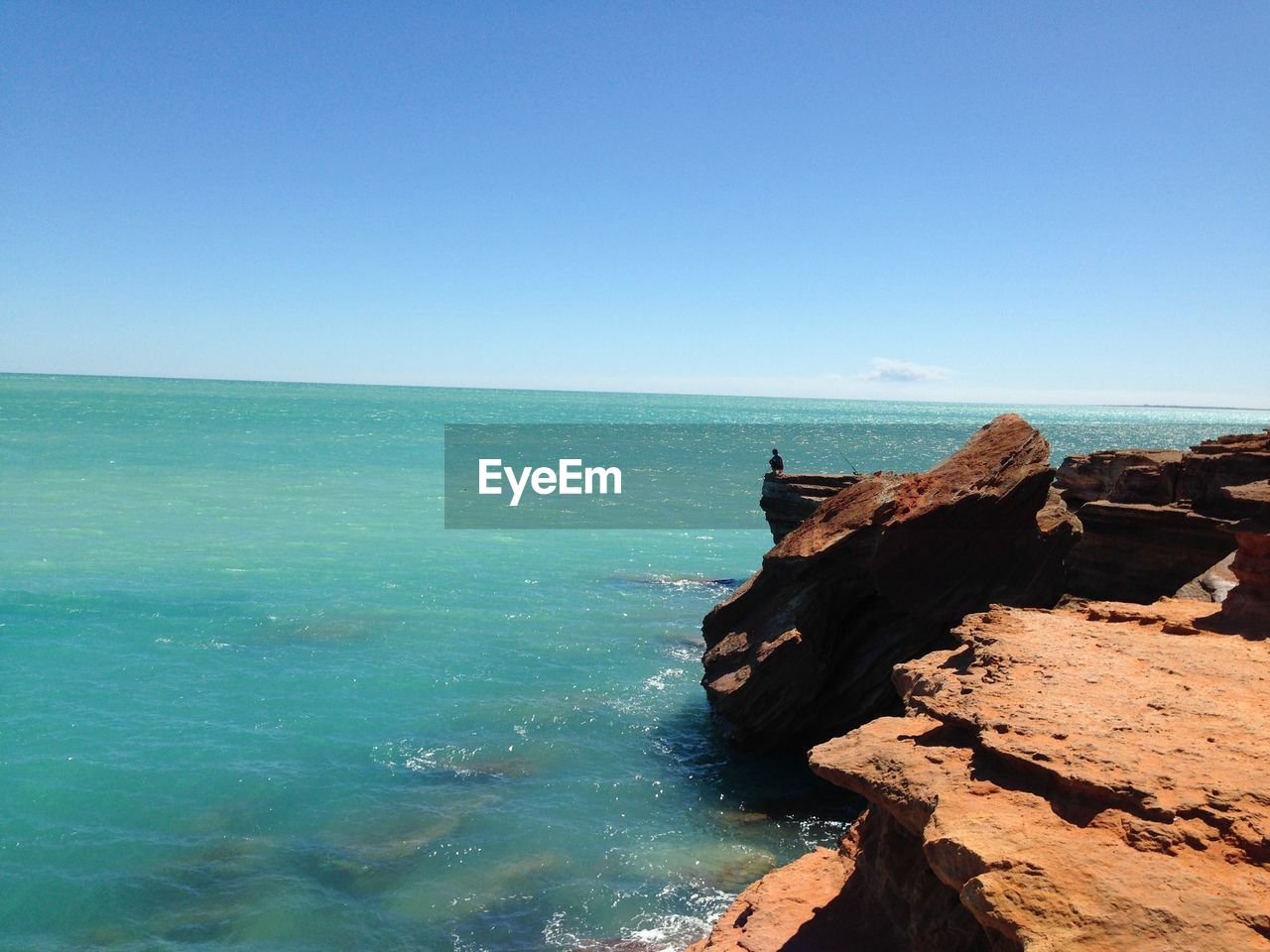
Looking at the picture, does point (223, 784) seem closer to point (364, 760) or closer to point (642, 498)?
point (364, 760)

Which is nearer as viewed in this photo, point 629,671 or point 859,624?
point 859,624

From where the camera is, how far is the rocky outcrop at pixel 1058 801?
531 centimetres

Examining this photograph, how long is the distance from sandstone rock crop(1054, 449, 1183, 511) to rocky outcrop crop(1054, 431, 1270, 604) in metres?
0.02

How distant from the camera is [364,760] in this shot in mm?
17188

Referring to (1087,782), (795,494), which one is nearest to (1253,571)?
(1087,782)

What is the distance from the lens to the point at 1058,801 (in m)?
6.36

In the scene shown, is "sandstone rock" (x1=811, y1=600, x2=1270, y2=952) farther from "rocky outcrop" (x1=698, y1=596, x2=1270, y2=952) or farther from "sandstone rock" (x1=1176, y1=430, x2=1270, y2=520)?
"sandstone rock" (x1=1176, y1=430, x2=1270, y2=520)

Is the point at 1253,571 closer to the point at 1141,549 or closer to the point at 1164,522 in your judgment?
the point at 1164,522

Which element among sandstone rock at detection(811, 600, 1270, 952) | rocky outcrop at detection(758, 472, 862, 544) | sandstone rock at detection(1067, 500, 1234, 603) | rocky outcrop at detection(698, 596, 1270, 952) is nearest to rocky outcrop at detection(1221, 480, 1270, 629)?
rocky outcrop at detection(698, 596, 1270, 952)

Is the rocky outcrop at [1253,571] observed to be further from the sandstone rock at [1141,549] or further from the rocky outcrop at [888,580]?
the sandstone rock at [1141,549]

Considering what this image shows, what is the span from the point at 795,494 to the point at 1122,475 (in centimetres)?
804

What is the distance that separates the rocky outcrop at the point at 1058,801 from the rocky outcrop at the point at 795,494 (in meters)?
13.4

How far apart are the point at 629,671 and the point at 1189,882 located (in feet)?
59.2

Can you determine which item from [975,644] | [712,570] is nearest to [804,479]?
[712,570]
